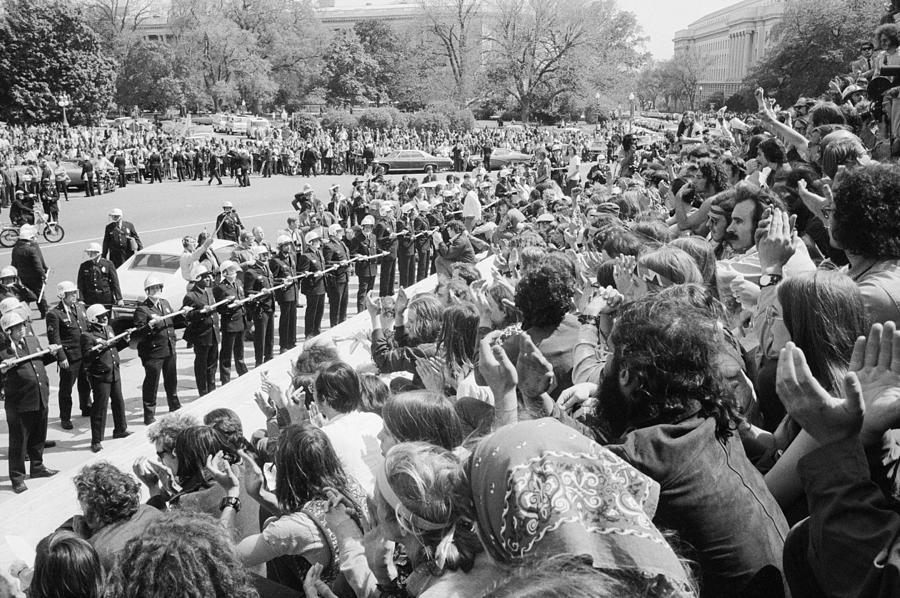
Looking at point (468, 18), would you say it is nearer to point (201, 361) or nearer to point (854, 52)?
point (854, 52)

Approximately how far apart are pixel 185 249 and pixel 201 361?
4.21 m

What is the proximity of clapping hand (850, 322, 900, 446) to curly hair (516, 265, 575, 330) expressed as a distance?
6.49 ft

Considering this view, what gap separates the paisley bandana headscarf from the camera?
68.3 inches

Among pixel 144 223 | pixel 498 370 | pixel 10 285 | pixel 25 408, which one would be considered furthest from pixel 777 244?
pixel 144 223

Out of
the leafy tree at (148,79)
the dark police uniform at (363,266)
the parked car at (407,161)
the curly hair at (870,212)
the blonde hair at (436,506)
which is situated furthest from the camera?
the leafy tree at (148,79)

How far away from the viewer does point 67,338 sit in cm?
959

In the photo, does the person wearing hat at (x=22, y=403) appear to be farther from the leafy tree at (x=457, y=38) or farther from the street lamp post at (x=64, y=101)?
the leafy tree at (x=457, y=38)

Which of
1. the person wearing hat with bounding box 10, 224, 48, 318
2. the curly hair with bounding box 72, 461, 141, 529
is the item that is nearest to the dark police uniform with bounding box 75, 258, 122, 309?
the person wearing hat with bounding box 10, 224, 48, 318

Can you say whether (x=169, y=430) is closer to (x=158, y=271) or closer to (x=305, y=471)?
(x=305, y=471)

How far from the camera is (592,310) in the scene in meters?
4.35

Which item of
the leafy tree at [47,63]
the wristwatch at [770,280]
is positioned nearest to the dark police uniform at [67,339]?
the wristwatch at [770,280]

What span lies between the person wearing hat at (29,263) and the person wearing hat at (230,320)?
16.4ft

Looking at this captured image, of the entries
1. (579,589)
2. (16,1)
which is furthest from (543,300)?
(16,1)

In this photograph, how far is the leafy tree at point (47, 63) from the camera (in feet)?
178
